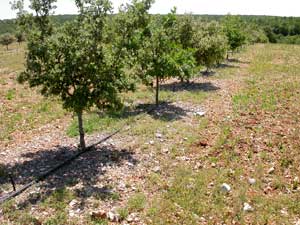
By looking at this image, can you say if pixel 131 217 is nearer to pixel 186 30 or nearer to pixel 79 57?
pixel 79 57

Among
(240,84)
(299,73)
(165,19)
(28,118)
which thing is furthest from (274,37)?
(28,118)

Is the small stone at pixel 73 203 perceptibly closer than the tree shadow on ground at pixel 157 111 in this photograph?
Yes

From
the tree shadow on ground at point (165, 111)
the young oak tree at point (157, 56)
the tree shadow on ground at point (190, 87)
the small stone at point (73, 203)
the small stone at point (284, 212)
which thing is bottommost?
the small stone at point (284, 212)

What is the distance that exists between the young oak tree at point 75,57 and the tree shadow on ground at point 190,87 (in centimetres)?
1365

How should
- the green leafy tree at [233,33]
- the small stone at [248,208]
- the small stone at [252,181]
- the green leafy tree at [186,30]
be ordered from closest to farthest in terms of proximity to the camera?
the small stone at [248,208] → the small stone at [252,181] → the green leafy tree at [186,30] → the green leafy tree at [233,33]

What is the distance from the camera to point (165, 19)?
2153cm

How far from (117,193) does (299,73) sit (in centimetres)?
2953

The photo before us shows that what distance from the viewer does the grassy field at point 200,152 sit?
29.7 ft

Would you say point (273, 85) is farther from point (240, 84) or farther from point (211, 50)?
point (211, 50)

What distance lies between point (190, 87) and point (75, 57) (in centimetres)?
1614

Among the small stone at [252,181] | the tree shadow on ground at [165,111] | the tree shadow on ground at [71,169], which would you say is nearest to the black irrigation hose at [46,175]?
the tree shadow on ground at [71,169]

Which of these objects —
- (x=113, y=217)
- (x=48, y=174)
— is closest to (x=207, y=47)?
(x=48, y=174)

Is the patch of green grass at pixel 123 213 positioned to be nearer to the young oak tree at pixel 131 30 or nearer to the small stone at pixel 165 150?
the small stone at pixel 165 150

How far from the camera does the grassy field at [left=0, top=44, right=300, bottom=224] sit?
9.06m
